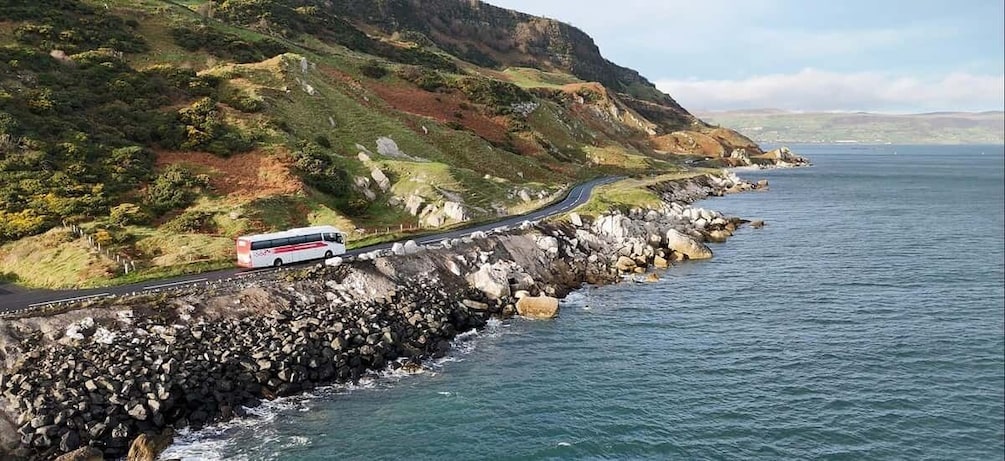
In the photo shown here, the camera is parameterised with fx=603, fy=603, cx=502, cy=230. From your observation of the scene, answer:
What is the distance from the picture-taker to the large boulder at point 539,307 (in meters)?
42.9

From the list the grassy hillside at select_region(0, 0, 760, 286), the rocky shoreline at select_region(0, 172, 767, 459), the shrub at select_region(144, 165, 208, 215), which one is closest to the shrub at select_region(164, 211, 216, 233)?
the grassy hillside at select_region(0, 0, 760, 286)

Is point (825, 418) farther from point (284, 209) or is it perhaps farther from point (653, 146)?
point (653, 146)

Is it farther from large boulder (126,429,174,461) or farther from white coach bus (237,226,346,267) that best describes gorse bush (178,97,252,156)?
large boulder (126,429,174,461)

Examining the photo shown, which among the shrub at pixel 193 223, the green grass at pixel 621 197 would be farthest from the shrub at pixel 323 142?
the green grass at pixel 621 197

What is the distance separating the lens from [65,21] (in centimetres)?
8119

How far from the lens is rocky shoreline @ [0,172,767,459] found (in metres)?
24.7

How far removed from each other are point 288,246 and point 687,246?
1563 inches

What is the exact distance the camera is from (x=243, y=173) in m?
60.5

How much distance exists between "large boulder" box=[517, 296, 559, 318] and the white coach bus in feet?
47.5

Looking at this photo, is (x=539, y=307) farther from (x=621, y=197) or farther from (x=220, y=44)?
(x=220, y=44)

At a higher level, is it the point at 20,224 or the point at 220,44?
the point at 220,44

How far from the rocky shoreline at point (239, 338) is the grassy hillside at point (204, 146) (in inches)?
382

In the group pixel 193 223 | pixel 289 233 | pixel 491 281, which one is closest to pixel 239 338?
pixel 289 233

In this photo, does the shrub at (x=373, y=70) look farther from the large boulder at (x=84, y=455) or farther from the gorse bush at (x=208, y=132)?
the large boulder at (x=84, y=455)
